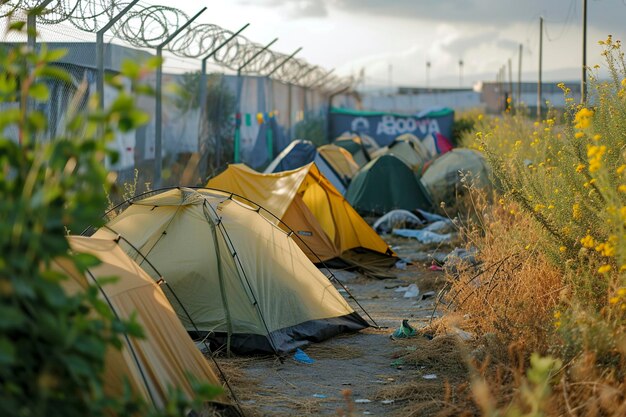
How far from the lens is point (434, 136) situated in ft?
108

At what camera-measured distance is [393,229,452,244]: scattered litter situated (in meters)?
14.2

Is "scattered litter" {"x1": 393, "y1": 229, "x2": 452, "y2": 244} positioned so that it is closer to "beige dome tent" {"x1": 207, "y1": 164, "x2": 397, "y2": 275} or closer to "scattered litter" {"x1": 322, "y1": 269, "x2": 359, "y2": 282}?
"beige dome tent" {"x1": 207, "y1": 164, "x2": 397, "y2": 275}

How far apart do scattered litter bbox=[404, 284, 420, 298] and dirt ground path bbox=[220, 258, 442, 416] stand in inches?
49.5

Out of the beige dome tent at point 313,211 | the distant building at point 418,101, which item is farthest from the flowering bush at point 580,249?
the distant building at point 418,101

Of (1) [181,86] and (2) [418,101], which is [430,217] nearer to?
(1) [181,86]

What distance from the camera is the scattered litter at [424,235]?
14.2m

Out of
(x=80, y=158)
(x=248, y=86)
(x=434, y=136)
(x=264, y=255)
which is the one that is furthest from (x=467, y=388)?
(x=434, y=136)

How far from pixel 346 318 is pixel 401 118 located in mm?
30404

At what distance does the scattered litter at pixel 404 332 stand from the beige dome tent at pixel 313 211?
345 centimetres

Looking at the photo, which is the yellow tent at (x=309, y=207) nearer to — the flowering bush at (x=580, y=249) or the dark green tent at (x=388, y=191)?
the flowering bush at (x=580, y=249)

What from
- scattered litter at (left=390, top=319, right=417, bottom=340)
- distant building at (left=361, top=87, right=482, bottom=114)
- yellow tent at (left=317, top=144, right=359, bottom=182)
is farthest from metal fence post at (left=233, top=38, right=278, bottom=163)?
distant building at (left=361, top=87, right=482, bottom=114)

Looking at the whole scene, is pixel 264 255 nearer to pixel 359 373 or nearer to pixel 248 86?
pixel 359 373

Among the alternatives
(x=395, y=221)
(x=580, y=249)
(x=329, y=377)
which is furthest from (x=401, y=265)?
(x=580, y=249)

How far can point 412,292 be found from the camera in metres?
10.8
